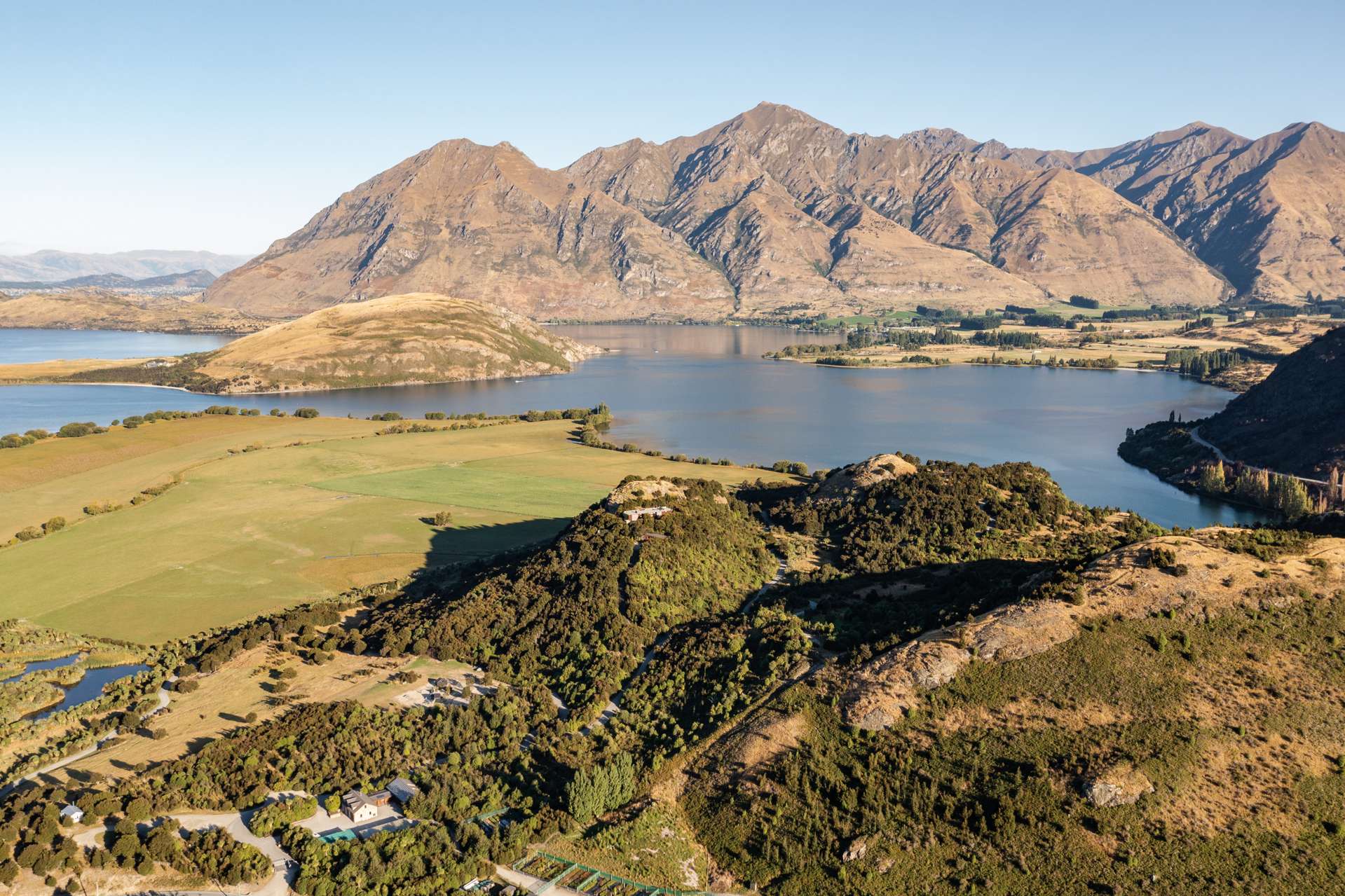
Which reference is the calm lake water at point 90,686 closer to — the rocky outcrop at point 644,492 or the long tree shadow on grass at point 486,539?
the long tree shadow on grass at point 486,539

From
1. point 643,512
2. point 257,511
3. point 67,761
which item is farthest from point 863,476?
point 67,761

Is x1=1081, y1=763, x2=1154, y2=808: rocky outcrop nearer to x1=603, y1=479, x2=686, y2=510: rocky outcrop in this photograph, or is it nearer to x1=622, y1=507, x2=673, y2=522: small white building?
x1=622, y1=507, x2=673, y2=522: small white building

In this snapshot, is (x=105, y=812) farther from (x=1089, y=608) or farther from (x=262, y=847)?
(x=1089, y=608)

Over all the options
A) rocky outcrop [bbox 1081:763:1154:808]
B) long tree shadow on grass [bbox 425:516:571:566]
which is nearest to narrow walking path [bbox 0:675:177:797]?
long tree shadow on grass [bbox 425:516:571:566]

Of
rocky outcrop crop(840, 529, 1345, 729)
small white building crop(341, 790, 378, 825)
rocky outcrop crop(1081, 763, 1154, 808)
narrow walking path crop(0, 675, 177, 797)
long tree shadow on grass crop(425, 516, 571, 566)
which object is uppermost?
rocky outcrop crop(840, 529, 1345, 729)

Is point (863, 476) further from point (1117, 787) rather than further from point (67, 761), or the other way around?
point (67, 761)

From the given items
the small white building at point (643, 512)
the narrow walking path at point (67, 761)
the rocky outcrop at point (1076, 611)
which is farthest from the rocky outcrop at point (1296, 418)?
the narrow walking path at point (67, 761)
